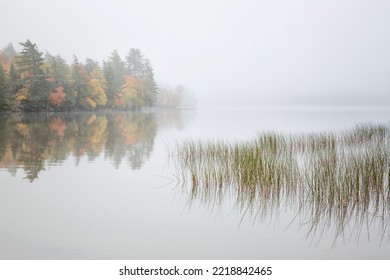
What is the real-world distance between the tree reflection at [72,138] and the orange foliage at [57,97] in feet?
0.97

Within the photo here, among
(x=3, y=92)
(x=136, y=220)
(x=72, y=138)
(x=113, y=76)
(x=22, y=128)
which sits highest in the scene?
(x=113, y=76)

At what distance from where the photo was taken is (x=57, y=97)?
1018 centimetres

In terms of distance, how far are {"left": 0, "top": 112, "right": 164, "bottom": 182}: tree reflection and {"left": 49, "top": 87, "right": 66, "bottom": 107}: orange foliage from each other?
295mm

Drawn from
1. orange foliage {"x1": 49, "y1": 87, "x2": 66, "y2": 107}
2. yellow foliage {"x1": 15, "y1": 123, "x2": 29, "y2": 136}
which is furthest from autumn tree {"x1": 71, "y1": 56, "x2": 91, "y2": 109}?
yellow foliage {"x1": 15, "y1": 123, "x2": 29, "y2": 136}

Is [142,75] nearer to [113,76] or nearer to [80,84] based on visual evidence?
[113,76]

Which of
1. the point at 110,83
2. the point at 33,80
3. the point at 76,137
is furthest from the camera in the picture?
the point at 110,83

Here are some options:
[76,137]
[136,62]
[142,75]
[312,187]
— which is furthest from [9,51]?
[312,187]

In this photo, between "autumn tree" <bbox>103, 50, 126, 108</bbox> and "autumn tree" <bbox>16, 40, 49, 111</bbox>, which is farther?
"autumn tree" <bbox>16, 40, 49, 111</bbox>

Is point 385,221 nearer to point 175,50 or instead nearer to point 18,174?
point 18,174

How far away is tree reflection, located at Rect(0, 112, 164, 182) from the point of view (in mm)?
6039

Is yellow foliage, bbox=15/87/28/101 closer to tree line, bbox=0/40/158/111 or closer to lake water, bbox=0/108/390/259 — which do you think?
tree line, bbox=0/40/158/111

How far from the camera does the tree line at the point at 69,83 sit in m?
8.25

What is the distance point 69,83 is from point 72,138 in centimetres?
181
